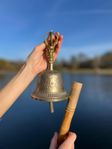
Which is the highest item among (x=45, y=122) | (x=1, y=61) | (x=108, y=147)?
(x=1, y=61)

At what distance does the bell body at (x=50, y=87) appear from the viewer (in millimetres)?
1229

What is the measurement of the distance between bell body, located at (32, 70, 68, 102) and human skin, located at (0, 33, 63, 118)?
3.7 inches

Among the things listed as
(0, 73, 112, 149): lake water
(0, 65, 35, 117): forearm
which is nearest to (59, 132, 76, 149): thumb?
(0, 65, 35, 117): forearm

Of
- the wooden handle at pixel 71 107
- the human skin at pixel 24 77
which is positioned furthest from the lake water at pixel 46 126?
the wooden handle at pixel 71 107

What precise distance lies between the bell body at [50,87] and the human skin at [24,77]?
9 cm

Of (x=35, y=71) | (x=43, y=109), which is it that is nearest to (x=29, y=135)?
(x=43, y=109)

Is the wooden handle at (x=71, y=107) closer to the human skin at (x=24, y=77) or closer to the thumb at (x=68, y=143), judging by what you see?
the thumb at (x=68, y=143)

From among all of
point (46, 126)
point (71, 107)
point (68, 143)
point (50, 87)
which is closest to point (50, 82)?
point (50, 87)

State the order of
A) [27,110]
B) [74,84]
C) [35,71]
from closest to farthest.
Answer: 1. [74,84]
2. [35,71]
3. [27,110]

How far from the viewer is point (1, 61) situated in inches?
1911

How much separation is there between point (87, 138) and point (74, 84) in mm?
10084

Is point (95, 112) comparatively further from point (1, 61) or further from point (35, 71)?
point (1, 61)

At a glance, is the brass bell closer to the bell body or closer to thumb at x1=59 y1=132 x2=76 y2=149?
the bell body

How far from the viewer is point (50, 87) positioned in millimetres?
1284
